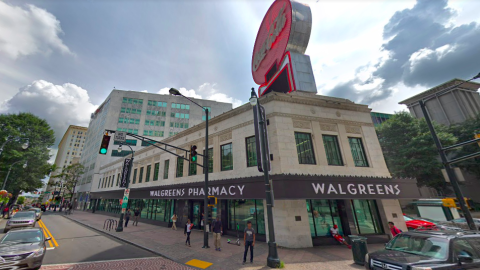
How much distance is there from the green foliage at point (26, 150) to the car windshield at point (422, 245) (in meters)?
50.2

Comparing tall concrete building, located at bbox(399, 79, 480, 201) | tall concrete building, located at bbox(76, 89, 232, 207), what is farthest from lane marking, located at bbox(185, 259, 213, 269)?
tall concrete building, located at bbox(399, 79, 480, 201)

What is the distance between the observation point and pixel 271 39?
2291 cm

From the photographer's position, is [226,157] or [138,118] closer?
[226,157]

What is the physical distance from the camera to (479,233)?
642 centimetres

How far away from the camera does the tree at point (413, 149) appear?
29891 mm

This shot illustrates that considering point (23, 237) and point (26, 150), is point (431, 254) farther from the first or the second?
point (26, 150)

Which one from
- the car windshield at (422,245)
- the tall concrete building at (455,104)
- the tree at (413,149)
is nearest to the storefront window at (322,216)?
the car windshield at (422,245)

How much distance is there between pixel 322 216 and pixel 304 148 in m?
4.83

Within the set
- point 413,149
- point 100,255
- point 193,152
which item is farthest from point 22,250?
point 413,149

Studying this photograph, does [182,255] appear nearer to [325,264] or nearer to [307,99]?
[325,264]

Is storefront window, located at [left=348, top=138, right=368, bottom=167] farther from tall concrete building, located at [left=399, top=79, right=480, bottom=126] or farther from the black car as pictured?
tall concrete building, located at [left=399, top=79, right=480, bottom=126]

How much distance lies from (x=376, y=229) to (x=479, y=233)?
8274 millimetres

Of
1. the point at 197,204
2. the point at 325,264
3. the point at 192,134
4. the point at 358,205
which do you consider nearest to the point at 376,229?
the point at 358,205

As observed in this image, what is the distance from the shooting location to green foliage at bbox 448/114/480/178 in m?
30.8
